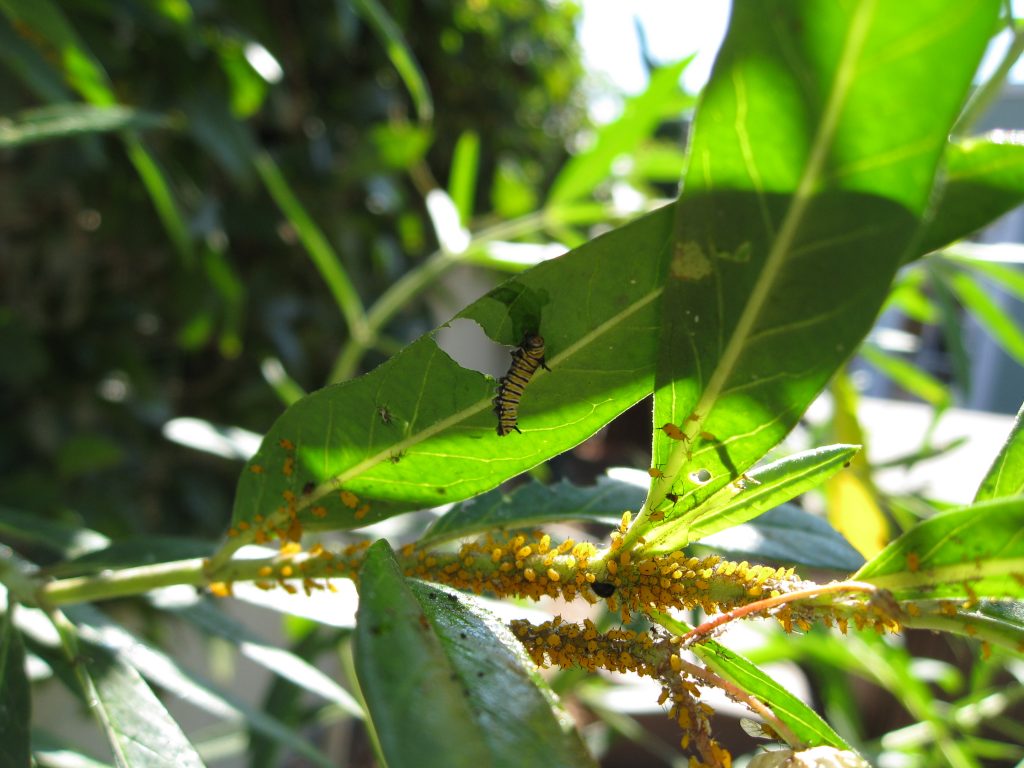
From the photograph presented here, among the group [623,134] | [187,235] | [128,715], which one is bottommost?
[128,715]

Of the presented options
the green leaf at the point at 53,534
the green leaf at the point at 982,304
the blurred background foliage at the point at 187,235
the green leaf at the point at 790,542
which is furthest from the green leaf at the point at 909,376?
the green leaf at the point at 53,534

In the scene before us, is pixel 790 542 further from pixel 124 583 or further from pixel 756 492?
pixel 124 583

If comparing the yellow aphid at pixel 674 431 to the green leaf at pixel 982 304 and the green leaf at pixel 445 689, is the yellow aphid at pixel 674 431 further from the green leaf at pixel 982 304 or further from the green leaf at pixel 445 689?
the green leaf at pixel 982 304

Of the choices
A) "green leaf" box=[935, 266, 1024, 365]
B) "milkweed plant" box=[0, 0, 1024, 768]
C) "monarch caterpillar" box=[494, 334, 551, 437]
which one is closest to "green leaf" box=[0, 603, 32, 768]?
"milkweed plant" box=[0, 0, 1024, 768]

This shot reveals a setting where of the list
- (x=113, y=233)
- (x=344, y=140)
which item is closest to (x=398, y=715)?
(x=113, y=233)

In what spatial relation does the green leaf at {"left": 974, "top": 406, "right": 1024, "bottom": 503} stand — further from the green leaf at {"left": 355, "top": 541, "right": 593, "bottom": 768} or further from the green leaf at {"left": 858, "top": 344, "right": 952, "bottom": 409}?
the green leaf at {"left": 858, "top": 344, "right": 952, "bottom": 409}

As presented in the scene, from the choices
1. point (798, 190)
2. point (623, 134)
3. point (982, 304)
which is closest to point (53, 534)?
point (798, 190)

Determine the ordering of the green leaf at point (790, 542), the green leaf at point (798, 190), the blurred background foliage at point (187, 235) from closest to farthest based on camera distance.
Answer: the green leaf at point (798, 190), the green leaf at point (790, 542), the blurred background foliage at point (187, 235)
